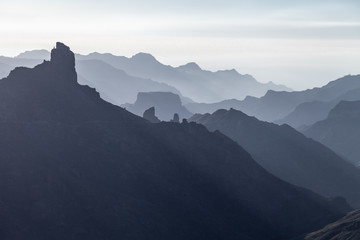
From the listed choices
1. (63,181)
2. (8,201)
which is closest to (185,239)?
(63,181)

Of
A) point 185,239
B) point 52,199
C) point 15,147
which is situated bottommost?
point 185,239

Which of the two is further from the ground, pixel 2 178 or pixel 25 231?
pixel 2 178

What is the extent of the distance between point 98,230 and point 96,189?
19.2 metres

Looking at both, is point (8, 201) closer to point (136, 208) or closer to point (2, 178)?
point (2, 178)

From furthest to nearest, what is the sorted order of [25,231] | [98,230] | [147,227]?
1. [147,227]
2. [98,230]
3. [25,231]

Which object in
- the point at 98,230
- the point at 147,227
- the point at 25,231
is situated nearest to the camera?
the point at 25,231

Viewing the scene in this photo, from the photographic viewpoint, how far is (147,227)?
190375mm

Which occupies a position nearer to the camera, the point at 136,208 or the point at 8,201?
the point at 8,201

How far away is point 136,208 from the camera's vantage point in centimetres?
19625

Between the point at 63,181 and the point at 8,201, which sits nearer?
the point at 8,201

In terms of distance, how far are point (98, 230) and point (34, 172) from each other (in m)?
29.5

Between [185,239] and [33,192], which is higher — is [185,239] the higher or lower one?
the lower one

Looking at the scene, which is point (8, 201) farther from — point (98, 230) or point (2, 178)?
point (98, 230)

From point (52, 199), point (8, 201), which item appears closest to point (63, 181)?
point (52, 199)
